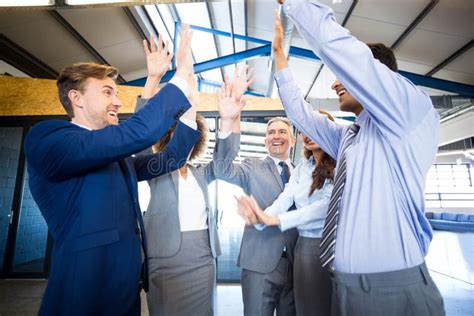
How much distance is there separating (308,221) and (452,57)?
4.91 m

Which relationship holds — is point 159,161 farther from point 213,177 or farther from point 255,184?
point 255,184

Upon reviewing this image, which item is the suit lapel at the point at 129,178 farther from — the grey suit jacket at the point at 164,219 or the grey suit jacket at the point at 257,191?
the grey suit jacket at the point at 257,191

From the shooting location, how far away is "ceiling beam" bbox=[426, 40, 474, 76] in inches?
Result: 167

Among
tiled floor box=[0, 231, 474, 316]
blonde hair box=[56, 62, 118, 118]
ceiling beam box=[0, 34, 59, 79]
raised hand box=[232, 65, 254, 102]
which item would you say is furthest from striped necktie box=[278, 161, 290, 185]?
ceiling beam box=[0, 34, 59, 79]

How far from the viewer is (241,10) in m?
4.55

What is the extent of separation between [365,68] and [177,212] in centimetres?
111

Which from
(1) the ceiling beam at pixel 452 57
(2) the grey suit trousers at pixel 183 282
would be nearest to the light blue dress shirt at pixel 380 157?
(2) the grey suit trousers at pixel 183 282

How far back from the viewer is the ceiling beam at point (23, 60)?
412cm

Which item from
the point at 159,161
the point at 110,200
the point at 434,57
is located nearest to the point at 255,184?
the point at 159,161

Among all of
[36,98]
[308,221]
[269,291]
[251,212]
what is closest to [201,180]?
[251,212]

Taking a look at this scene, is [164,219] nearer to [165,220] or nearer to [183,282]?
[165,220]

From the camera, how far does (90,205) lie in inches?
35.1

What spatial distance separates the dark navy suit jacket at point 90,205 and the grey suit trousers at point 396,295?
0.74 m

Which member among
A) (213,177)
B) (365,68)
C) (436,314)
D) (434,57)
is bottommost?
(436,314)
